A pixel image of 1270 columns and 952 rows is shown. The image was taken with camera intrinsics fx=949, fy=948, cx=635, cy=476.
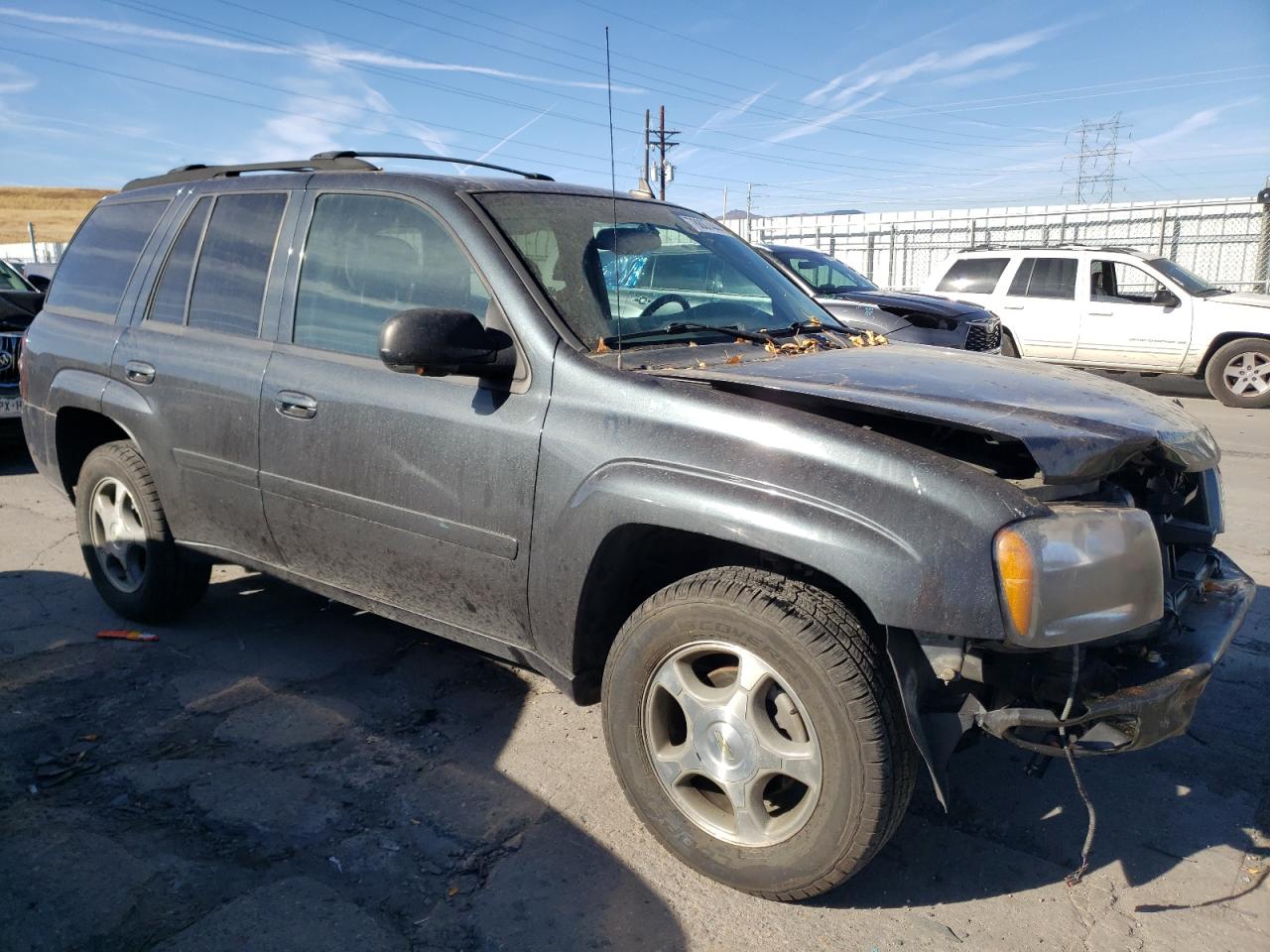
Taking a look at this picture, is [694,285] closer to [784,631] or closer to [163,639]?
[784,631]

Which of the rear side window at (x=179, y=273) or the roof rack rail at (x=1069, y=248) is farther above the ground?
the roof rack rail at (x=1069, y=248)

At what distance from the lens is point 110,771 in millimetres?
3078

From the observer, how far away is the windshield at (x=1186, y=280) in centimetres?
→ 1177

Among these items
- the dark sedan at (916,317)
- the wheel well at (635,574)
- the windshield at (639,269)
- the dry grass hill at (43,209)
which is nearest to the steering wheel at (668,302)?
the windshield at (639,269)

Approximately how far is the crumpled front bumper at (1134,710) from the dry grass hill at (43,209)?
58.0 m

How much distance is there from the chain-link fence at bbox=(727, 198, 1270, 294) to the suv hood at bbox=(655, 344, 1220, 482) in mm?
15585

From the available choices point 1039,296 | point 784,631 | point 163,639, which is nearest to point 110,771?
point 163,639

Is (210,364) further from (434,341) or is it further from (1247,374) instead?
(1247,374)

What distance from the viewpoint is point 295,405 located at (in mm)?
3326

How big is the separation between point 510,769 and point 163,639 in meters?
1.99

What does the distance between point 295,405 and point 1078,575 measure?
2536 mm

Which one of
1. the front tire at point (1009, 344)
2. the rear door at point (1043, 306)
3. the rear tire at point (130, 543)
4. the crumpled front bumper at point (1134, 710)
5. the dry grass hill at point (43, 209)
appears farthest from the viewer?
the dry grass hill at point (43, 209)

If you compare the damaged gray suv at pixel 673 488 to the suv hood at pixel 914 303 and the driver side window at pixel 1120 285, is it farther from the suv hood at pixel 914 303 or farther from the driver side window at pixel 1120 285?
the driver side window at pixel 1120 285

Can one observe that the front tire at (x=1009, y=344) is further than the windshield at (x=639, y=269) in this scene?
Yes
